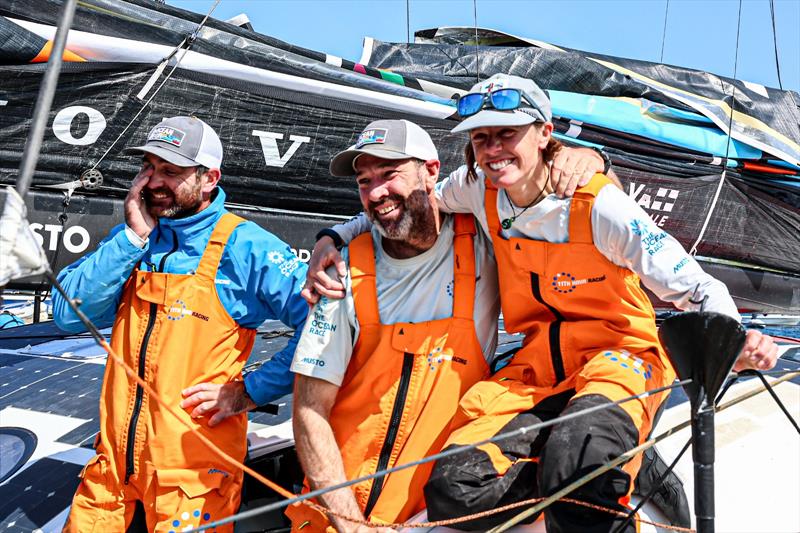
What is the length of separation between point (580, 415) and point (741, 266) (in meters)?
4.13

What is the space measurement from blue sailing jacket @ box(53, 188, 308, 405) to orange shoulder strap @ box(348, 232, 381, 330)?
214mm

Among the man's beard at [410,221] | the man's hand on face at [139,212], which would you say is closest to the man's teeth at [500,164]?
the man's beard at [410,221]

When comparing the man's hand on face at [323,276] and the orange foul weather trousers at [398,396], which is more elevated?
the man's hand on face at [323,276]

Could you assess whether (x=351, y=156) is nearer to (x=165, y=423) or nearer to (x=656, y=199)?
(x=165, y=423)

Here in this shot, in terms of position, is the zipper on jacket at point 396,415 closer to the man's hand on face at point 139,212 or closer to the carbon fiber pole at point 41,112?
the man's hand on face at point 139,212

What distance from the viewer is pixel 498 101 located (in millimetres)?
1928

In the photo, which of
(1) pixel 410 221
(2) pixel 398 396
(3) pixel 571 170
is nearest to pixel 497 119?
(3) pixel 571 170

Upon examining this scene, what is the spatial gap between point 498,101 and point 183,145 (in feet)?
3.22

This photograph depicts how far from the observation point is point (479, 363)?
1999 millimetres

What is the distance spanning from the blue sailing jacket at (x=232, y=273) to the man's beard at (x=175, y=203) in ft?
0.10

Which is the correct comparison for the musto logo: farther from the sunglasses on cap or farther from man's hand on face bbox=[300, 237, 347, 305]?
man's hand on face bbox=[300, 237, 347, 305]

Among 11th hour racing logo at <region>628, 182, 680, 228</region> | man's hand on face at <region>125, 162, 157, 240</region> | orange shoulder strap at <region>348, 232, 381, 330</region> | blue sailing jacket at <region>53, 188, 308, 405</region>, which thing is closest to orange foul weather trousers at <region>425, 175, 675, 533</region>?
orange shoulder strap at <region>348, 232, 381, 330</region>

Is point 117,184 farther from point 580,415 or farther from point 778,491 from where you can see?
point 778,491

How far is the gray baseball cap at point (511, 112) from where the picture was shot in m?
1.88
